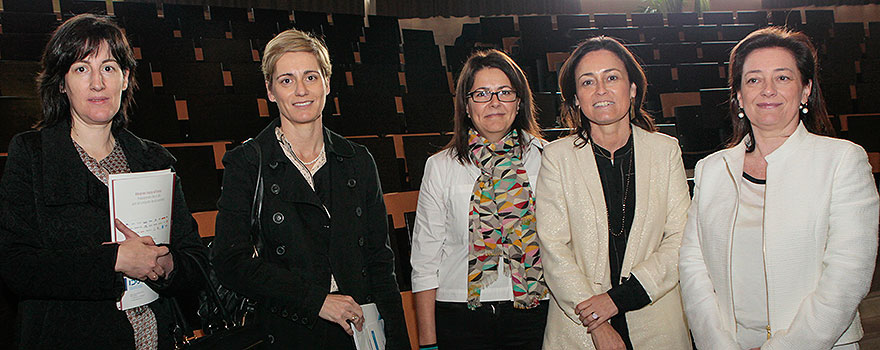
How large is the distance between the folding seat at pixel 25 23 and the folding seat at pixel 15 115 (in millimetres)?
1344

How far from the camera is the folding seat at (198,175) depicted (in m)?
2.57

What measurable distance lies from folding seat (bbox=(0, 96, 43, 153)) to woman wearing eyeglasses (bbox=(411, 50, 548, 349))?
1.93 m

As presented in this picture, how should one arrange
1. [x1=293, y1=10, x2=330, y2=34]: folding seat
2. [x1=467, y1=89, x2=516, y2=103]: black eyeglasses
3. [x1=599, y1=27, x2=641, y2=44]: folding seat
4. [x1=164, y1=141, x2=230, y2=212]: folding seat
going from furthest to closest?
[x1=599, y1=27, x2=641, y2=44]: folding seat, [x1=293, y1=10, x2=330, y2=34]: folding seat, [x1=164, y1=141, x2=230, y2=212]: folding seat, [x1=467, y1=89, x2=516, y2=103]: black eyeglasses

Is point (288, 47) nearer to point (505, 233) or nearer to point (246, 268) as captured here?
point (246, 268)

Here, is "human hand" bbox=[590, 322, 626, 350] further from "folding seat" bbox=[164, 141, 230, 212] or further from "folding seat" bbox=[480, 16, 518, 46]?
"folding seat" bbox=[480, 16, 518, 46]

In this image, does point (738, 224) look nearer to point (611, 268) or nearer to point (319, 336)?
point (611, 268)

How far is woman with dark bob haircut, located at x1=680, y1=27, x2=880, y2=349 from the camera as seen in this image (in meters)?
1.14

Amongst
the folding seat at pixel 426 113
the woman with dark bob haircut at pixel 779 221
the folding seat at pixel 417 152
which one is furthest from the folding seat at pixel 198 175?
the woman with dark bob haircut at pixel 779 221

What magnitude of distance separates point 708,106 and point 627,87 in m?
2.28

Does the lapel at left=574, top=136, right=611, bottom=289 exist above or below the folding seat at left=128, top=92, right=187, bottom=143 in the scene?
below

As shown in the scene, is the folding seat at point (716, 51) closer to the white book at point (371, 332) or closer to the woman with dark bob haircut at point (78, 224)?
the white book at point (371, 332)

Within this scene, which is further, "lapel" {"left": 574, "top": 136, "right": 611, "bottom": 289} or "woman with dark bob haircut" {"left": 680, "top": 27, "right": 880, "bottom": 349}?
"lapel" {"left": 574, "top": 136, "right": 611, "bottom": 289}

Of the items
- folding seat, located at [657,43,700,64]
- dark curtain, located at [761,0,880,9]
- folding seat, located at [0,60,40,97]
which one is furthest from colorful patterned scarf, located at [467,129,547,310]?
dark curtain, located at [761,0,880,9]

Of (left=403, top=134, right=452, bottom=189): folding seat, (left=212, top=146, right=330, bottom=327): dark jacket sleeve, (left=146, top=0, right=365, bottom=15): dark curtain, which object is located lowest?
(left=212, top=146, right=330, bottom=327): dark jacket sleeve
